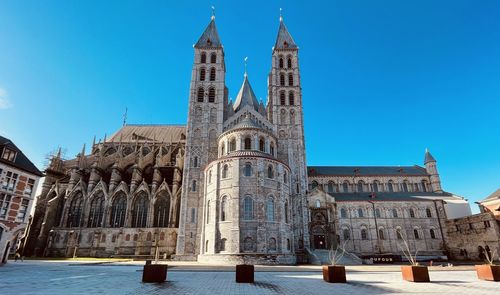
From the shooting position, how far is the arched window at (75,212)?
3841 cm

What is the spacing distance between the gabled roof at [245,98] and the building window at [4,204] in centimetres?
2907

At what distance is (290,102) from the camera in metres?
43.0

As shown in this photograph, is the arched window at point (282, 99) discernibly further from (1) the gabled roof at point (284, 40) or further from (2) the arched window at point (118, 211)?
(2) the arched window at point (118, 211)

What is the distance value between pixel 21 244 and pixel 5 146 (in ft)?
73.4

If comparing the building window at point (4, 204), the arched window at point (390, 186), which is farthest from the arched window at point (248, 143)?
the arched window at point (390, 186)

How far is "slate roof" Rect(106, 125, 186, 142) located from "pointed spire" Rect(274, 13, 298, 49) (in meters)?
23.5

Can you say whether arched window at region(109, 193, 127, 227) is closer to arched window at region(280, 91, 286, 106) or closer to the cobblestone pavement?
the cobblestone pavement

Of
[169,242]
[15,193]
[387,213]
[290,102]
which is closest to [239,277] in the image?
[15,193]

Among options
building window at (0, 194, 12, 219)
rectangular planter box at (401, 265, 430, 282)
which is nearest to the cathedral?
building window at (0, 194, 12, 219)

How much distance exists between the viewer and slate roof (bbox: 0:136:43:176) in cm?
2208

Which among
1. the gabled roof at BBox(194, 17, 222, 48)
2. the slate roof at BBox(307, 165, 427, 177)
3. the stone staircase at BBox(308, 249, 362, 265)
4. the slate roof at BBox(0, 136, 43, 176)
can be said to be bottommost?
the stone staircase at BBox(308, 249, 362, 265)

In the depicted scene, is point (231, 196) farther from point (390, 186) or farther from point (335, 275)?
point (390, 186)

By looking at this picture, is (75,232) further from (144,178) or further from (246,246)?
(246,246)

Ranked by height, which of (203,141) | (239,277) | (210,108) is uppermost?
(210,108)
